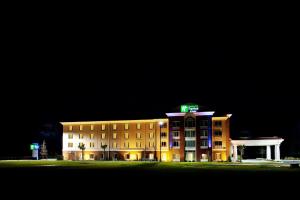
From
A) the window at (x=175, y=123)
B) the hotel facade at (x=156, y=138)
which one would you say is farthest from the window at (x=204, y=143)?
the window at (x=175, y=123)

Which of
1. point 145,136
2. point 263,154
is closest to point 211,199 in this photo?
point 145,136

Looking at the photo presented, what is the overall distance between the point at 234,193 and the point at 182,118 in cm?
6320

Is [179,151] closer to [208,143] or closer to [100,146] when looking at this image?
[208,143]

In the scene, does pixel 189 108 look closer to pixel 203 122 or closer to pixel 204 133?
pixel 203 122

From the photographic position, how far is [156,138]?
87500 millimetres

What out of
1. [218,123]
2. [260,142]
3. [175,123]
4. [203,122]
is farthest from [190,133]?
[260,142]

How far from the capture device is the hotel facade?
82812 mm

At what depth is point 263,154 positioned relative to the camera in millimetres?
100375

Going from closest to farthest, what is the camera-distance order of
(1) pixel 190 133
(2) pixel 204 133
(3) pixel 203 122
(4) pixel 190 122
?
(2) pixel 204 133 → (3) pixel 203 122 → (1) pixel 190 133 → (4) pixel 190 122

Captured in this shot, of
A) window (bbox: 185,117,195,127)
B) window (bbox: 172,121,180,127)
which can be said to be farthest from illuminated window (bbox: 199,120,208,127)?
window (bbox: 172,121,180,127)

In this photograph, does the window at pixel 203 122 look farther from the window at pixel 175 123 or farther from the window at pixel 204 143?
the window at pixel 175 123

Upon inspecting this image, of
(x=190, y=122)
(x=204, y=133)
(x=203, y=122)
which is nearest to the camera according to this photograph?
(x=204, y=133)

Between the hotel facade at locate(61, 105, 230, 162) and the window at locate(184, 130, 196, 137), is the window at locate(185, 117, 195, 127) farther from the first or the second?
the window at locate(184, 130, 196, 137)

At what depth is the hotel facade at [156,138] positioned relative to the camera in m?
82.8
